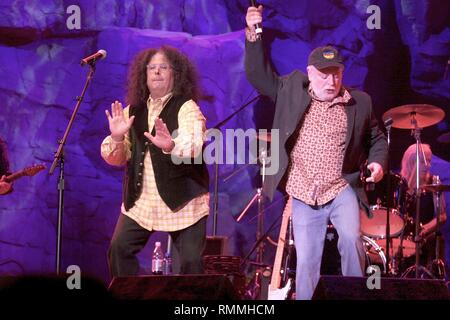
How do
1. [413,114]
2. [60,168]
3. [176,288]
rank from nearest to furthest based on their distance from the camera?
[176,288] → [60,168] → [413,114]

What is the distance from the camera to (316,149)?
4.93 metres

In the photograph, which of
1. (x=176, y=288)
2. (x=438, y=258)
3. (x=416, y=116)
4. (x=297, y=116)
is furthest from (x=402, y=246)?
(x=176, y=288)

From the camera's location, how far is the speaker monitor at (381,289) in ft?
9.94

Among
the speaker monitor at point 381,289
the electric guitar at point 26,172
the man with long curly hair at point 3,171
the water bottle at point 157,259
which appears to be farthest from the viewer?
the water bottle at point 157,259

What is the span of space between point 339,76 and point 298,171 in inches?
31.8

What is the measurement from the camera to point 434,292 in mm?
3189

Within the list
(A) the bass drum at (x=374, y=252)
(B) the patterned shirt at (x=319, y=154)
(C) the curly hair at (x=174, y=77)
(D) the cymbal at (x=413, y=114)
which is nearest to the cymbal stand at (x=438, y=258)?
(A) the bass drum at (x=374, y=252)

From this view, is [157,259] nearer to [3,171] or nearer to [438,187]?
[3,171]

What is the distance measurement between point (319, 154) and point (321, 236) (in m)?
0.62

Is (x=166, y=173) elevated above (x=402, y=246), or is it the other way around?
(x=166, y=173)

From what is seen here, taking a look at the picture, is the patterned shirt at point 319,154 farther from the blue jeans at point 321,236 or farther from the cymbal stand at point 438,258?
the cymbal stand at point 438,258
